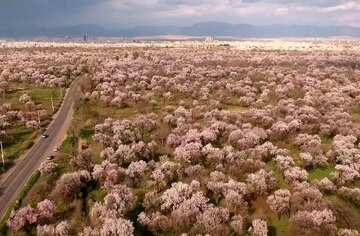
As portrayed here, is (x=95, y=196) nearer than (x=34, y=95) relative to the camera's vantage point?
Yes

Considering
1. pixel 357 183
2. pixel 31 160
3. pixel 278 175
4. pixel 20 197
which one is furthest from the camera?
pixel 31 160

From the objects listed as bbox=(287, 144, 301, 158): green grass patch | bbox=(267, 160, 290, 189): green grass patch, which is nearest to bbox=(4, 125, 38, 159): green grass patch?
bbox=(267, 160, 290, 189): green grass patch

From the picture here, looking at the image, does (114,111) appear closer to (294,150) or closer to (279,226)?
(294,150)

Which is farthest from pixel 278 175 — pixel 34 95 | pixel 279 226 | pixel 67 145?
pixel 34 95

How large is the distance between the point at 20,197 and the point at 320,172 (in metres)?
36.6

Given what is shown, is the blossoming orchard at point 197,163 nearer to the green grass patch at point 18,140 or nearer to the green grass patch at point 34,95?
the green grass patch at point 18,140

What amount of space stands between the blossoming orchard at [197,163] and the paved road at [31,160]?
6.10 ft

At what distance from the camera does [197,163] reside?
172 ft

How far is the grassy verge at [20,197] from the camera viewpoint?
41438 millimetres

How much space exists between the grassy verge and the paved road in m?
0.63

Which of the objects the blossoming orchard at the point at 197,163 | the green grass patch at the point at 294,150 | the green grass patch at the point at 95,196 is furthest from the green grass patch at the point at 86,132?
the green grass patch at the point at 294,150

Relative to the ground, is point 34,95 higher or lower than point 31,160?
higher

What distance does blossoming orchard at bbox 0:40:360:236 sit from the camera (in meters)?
39.1

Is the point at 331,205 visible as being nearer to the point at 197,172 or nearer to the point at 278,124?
the point at 197,172
